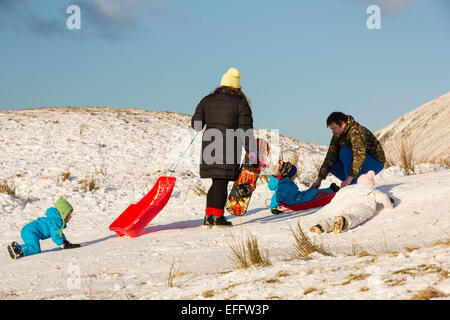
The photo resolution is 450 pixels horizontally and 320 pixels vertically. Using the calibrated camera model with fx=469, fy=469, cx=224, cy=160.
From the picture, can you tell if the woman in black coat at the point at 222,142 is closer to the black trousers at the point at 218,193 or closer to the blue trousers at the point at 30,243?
the black trousers at the point at 218,193

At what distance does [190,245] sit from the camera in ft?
16.2

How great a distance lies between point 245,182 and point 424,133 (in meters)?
9.38

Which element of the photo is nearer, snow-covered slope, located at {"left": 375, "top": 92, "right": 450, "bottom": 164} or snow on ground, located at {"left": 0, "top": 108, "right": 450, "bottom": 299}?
snow on ground, located at {"left": 0, "top": 108, "right": 450, "bottom": 299}

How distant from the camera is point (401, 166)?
10.2 m

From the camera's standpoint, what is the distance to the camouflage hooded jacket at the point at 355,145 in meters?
5.97

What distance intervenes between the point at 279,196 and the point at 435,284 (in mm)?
4452

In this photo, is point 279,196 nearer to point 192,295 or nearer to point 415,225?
point 415,225

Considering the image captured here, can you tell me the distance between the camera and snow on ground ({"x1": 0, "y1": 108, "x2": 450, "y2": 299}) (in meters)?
2.77

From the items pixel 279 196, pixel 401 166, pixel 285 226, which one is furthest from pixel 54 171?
pixel 401 166

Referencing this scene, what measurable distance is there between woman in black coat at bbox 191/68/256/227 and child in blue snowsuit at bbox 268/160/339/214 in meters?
1.06

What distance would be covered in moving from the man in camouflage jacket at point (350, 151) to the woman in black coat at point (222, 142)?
4.13 ft

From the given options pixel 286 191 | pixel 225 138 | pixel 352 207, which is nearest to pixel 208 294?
pixel 352 207

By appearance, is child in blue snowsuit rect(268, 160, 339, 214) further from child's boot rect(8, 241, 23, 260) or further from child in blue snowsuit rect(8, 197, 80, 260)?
child's boot rect(8, 241, 23, 260)

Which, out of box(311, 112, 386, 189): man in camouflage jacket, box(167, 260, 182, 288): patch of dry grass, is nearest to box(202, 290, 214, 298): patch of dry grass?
box(167, 260, 182, 288): patch of dry grass
